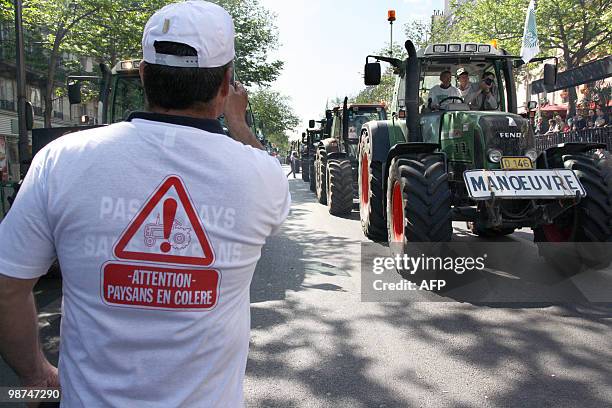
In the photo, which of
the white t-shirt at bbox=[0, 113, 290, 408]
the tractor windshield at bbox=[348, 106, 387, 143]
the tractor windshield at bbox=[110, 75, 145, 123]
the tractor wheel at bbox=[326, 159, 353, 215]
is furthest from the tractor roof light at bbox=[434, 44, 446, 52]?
the tractor windshield at bbox=[348, 106, 387, 143]

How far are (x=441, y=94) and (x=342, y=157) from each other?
5.61 m

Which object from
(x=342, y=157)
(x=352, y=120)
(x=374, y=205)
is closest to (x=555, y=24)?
(x=352, y=120)

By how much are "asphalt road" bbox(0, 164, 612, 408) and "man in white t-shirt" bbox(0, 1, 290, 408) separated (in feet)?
7.16

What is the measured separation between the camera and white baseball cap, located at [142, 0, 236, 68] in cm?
131

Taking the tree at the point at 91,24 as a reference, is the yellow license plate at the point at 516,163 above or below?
below

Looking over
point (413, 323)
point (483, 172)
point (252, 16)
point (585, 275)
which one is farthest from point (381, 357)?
point (252, 16)

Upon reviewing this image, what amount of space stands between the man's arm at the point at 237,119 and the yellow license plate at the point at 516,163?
5252 mm

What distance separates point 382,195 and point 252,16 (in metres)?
25.2

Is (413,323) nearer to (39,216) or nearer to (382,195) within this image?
(382,195)

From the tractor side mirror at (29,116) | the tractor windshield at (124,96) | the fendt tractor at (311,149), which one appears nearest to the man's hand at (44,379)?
the tractor side mirror at (29,116)

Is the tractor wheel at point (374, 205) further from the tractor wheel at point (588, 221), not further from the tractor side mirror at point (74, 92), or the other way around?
the tractor side mirror at point (74, 92)

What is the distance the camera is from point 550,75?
7.11m

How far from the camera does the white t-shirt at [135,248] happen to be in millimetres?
1220

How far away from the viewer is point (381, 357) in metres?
4.01
